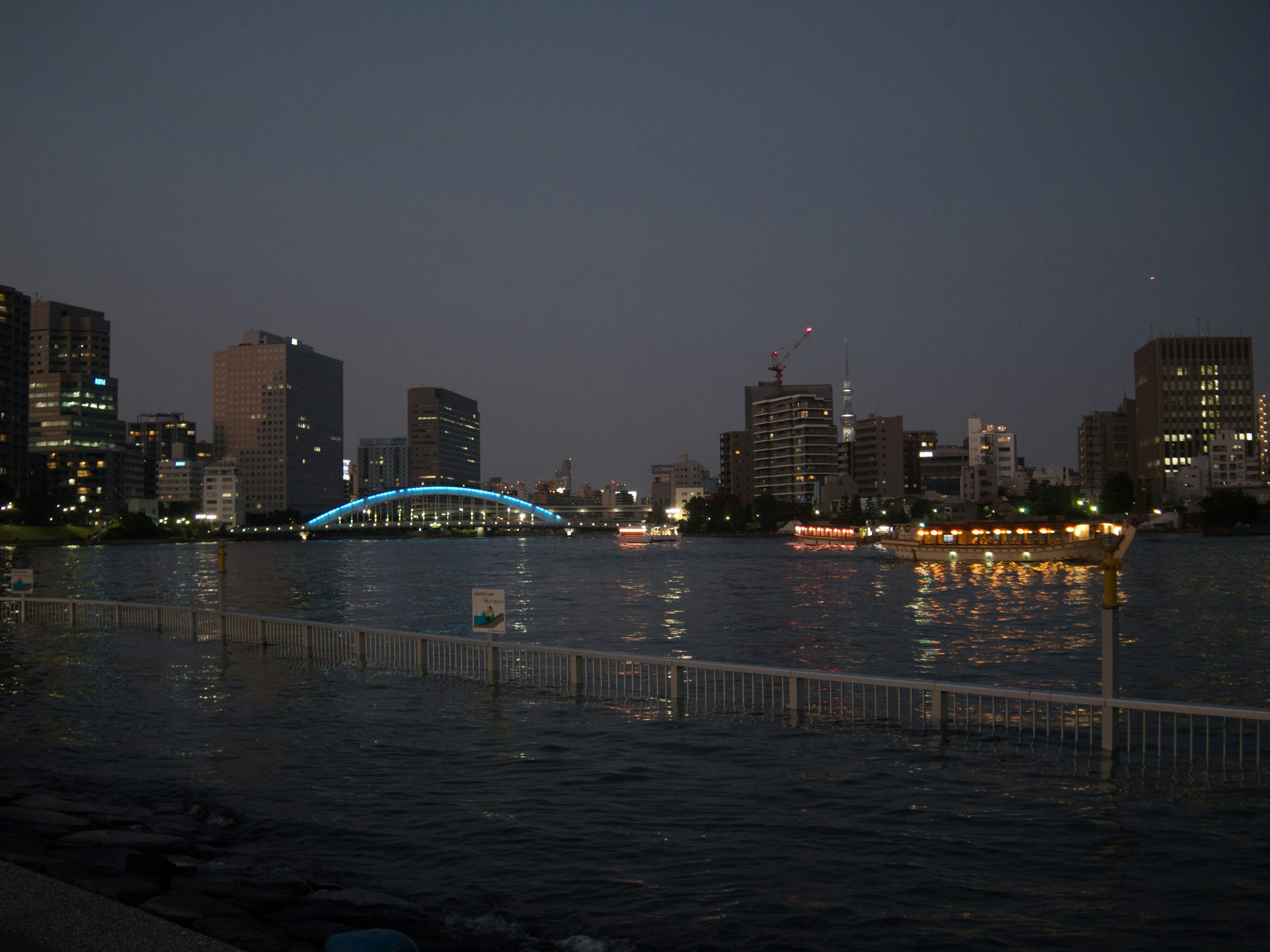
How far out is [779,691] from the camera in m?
20.1

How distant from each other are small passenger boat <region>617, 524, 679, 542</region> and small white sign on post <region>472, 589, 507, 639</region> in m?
157

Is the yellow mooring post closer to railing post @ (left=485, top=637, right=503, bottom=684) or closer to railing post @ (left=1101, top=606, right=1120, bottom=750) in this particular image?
railing post @ (left=1101, top=606, right=1120, bottom=750)

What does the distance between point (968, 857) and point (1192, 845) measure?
7.63 ft

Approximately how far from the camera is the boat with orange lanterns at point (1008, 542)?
84188 millimetres

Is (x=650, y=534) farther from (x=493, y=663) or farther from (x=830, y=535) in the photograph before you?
(x=493, y=663)

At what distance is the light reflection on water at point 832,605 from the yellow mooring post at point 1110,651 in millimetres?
8939

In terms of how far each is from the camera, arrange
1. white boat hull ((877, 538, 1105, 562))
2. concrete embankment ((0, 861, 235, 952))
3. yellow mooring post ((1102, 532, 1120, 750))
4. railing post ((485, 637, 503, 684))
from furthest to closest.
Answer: white boat hull ((877, 538, 1105, 562)), railing post ((485, 637, 503, 684)), yellow mooring post ((1102, 532, 1120, 750)), concrete embankment ((0, 861, 235, 952))

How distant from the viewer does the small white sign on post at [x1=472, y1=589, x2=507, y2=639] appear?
18078 mm

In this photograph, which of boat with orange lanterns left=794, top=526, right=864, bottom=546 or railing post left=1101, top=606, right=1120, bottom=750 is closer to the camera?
railing post left=1101, top=606, right=1120, bottom=750

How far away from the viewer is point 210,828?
32.4ft

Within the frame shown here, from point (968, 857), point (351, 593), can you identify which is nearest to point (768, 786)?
point (968, 857)

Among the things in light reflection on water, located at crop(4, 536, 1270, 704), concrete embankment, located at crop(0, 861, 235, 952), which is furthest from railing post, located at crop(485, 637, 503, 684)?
concrete embankment, located at crop(0, 861, 235, 952)

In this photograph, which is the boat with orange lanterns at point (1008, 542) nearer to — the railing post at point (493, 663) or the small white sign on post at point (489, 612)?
the railing post at point (493, 663)

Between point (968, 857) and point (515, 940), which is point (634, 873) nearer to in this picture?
point (515, 940)
